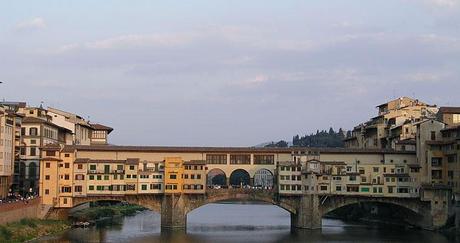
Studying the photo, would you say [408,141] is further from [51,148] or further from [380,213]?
[51,148]

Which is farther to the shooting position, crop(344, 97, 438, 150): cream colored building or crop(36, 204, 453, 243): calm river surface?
crop(344, 97, 438, 150): cream colored building

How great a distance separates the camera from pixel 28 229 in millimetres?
54250

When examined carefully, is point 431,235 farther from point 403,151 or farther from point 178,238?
point 178,238

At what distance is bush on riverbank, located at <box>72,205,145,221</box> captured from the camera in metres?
72.2

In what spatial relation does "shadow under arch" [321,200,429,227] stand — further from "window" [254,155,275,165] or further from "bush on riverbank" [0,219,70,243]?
"bush on riverbank" [0,219,70,243]

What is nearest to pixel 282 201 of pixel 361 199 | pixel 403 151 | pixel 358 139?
pixel 361 199

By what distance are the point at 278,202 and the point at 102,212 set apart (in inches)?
941

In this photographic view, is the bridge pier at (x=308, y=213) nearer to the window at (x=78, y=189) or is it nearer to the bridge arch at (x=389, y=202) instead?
the bridge arch at (x=389, y=202)

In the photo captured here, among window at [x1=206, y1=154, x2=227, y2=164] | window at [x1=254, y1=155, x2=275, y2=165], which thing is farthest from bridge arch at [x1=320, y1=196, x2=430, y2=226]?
window at [x1=206, y1=154, x2=227, y2=164]

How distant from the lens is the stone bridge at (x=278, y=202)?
2547 inches

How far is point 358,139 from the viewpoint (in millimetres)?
93125

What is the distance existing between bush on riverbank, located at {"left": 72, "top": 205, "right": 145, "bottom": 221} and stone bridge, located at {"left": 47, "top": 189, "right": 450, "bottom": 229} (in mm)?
5986

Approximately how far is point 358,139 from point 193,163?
32956 millimetres

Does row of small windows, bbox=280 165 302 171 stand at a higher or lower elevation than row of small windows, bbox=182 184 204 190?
higher
